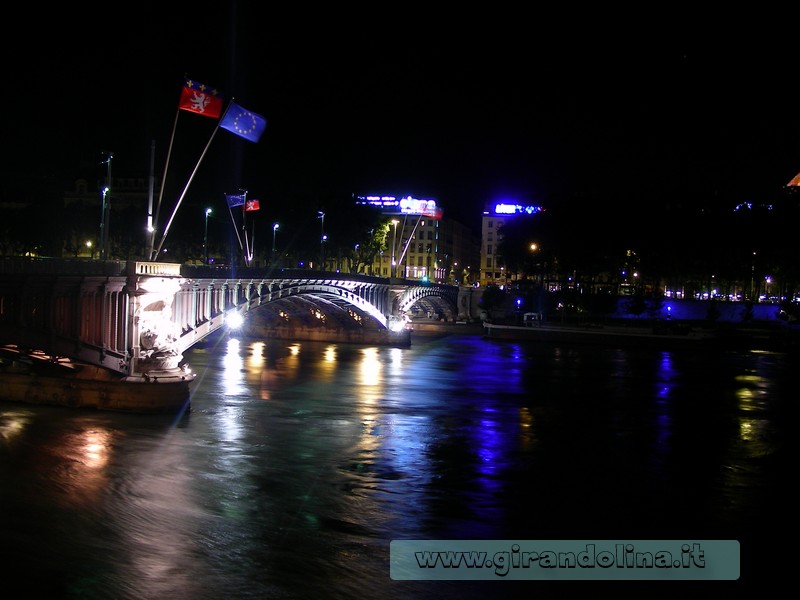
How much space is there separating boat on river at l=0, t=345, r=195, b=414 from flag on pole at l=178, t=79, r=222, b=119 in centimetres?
1002

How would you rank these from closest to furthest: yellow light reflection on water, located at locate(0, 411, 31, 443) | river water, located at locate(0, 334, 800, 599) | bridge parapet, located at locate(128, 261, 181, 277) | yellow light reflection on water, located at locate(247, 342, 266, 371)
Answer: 1. river water, located at locate(0, 334, 800, 599)
2. yellow light reflection on water, located at locate(0, 411, 31, 443)
3. bridge parapet, located at locate(128, 261, 181, 277)
4. yellow light reflection on water, located at locate(247, 342, 266, 371)

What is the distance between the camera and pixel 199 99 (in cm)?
3406

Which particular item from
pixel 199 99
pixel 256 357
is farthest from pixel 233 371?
pixel 199 99

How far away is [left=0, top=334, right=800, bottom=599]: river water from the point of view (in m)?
18.6

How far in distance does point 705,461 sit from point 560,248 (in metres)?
88.3

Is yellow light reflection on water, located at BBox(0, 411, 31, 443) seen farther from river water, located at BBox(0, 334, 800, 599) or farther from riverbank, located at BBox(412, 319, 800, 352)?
riverbank, located at BBox(412, 319, 800, 352)

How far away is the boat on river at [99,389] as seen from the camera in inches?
1398

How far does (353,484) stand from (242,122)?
16.2 metres

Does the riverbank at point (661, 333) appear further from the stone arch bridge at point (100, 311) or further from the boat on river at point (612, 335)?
the stone arch bridge at point (100, 311)

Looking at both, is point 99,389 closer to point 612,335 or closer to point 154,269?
point 154,269

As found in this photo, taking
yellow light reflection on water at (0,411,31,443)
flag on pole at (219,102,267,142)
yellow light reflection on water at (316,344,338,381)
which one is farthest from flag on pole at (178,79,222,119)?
yellow light reflection on water at (316,344,338,381)

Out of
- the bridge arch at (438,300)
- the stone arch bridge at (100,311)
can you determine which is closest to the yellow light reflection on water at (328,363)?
the stone arch bridge at (100,311)

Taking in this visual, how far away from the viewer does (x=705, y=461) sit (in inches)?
1315

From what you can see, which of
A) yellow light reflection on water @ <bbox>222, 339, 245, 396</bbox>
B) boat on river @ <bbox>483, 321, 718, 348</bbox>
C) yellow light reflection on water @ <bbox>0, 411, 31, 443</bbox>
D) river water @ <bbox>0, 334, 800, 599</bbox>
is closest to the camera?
river water @ <bbox>0, 334, 800, 599</bbox>
